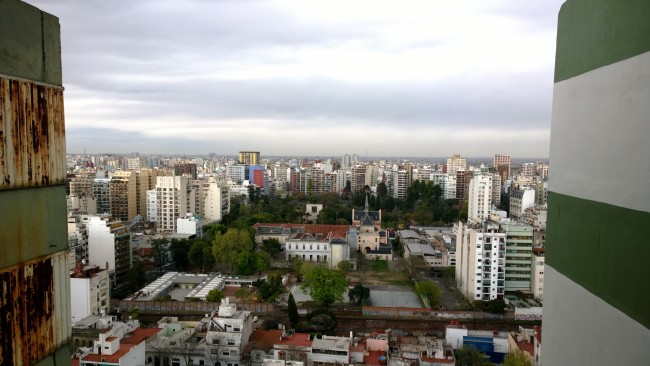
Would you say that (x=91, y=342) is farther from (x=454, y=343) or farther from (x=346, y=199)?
(x=346, y=199)

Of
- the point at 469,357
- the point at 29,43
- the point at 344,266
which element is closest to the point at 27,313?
the point at 29,43

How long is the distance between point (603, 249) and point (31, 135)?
102 centimetres

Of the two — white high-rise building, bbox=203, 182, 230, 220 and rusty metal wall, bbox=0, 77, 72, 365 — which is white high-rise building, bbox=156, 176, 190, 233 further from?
rusty metal wall, bbox=0, 77, 72, 365

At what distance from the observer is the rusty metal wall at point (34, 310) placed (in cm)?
79

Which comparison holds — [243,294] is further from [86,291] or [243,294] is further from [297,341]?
[297,341]

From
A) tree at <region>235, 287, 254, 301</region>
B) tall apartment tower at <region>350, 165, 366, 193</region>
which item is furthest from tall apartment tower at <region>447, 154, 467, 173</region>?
tree at <region>235, 287, 254, 301</region>

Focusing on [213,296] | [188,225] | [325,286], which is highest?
[188,225]

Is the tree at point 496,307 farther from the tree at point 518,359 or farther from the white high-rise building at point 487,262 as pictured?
the tree at point 518,359

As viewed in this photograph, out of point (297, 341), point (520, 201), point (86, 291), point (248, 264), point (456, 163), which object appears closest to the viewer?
point (297, 341)

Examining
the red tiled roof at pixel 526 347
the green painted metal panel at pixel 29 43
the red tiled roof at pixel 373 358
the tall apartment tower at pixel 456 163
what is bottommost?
the red tiled roof at pixel 373 358

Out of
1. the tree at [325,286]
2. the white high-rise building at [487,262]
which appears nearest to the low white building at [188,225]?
the tree at [325,286]

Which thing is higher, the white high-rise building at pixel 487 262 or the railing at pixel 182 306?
the white high-rise building at pixel 487 262

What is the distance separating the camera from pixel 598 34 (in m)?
0.84

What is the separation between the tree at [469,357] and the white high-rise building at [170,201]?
40.2 feet
